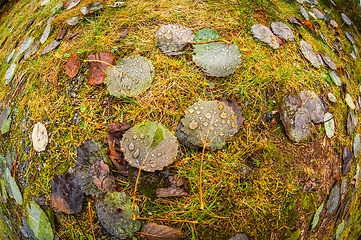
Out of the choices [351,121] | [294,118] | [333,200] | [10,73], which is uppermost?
[10,73]

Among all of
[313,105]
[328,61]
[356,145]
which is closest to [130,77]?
[313,105]

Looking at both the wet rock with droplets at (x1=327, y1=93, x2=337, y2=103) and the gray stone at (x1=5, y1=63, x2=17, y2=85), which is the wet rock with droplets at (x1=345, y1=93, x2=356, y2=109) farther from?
the gray stone at (x1=5, y1=63, x2=17, y2=85)

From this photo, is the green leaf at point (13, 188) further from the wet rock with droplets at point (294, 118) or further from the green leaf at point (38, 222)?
the wet rock with droplets at point (294, 118)

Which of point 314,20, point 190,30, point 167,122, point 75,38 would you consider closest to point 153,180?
point 167,122

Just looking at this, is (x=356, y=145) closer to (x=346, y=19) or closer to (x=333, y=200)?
(x=333, y=200)

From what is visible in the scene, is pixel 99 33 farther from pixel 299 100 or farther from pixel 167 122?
pixel 299 100

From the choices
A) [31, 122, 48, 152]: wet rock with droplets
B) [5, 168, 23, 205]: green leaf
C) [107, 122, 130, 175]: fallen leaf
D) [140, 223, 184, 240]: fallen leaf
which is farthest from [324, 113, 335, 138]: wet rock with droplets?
[5, 168, 23, 205]: green leaf

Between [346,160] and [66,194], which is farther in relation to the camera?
[346,160]
